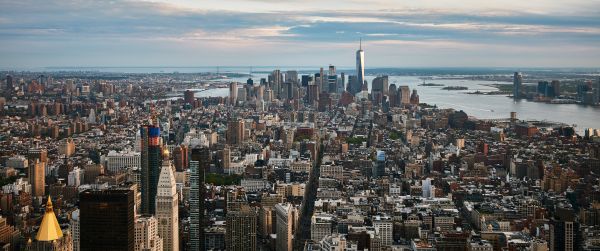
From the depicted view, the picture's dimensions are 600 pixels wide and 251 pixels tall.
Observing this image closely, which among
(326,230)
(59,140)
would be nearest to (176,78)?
(59,140)

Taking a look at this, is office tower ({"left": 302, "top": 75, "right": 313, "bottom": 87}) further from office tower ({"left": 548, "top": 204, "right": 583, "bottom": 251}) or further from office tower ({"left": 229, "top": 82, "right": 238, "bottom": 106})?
office tower ({"left": 548, "top": 204, "right": 583, "bottom": 251})

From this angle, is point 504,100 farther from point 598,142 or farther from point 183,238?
point 183,238

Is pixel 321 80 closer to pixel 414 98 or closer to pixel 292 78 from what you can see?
pixel 292 78

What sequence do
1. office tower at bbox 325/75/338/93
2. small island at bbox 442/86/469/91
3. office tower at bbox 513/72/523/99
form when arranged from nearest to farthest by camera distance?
office tower at bbox 513/72/523/99
small island at bbox 442/86/469/91
office tower at bbox 325/75/338/93

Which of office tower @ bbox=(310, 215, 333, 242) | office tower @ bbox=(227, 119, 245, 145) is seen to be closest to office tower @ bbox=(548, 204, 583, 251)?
office tower @ bbox=(310, 215, 333, 242)

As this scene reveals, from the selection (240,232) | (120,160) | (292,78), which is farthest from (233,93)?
(240,232)

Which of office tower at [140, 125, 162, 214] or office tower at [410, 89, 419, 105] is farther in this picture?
office tower at [410, 89, 419, 105]

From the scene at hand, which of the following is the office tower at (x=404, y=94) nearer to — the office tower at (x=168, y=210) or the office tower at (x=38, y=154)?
the office tower at (x=38, y=154)
